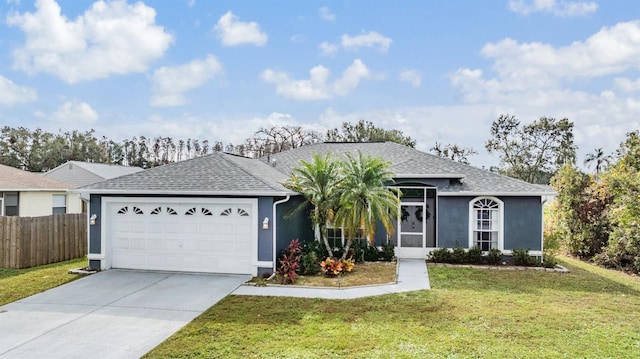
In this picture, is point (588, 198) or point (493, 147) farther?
point (493, 147)

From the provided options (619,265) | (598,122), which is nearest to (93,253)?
(619,265)

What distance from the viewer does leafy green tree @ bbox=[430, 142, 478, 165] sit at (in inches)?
1857

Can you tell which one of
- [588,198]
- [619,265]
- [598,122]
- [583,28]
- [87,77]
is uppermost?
[583,28]

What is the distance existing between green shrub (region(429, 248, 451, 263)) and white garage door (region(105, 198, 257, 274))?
21.3ft

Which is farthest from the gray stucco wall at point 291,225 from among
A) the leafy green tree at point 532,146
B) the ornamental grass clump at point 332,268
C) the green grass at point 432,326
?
the leafy green tree at point 532,146

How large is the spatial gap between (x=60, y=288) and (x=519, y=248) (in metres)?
13.9

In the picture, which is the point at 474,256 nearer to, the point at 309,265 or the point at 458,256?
the point at 458,256

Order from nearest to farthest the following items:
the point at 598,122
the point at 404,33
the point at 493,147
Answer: the point at 404,33 → the point at 598,122 → the point at 493,147

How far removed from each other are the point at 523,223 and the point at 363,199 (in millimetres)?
6036

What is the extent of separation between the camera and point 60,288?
32.9ft

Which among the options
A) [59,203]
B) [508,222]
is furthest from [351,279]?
[59,203]

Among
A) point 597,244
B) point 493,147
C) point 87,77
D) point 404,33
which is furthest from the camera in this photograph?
point 493,147

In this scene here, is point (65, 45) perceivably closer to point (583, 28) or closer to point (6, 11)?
point (6, 11)

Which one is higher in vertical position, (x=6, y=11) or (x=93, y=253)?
(x=6, y=11)
